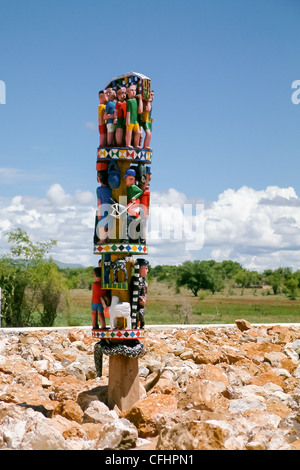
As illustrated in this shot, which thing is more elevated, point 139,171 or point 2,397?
point 139,171

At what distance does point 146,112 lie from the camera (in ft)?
31.1

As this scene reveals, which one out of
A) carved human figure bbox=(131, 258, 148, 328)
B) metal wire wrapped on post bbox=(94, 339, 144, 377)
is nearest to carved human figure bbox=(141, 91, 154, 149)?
carved human figure bbox=(131, 258, 148, 328)

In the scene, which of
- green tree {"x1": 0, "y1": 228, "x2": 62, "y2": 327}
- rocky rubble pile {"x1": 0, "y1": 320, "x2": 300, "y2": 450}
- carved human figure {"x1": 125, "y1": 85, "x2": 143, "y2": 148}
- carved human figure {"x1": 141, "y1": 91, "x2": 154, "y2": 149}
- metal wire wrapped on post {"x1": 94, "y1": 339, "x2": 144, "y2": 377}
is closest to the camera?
rocky rubble pile {"x1": 0, "y1": 320, "x2": 300, "y2": 450}

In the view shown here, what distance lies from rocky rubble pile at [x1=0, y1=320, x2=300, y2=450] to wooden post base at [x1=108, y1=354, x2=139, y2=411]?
0.24 metres

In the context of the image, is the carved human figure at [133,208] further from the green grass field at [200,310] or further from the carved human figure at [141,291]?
the green grass field at [200,310]

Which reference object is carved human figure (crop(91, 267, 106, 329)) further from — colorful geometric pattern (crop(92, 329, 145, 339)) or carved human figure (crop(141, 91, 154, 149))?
carved human figure (crop(141, 91, 154, 149))

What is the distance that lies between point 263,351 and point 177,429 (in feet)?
25.1

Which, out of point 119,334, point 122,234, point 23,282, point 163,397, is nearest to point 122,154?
point 122,234

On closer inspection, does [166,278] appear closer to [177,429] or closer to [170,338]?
[170,338]

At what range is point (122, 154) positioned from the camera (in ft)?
30.3

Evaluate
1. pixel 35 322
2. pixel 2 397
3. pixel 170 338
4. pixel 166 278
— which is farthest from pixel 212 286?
pixel 2 397

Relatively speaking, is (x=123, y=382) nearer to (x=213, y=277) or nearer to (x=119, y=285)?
(x=119, y=285)

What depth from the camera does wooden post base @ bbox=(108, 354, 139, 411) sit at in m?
9.05

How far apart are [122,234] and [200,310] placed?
28.6 m
